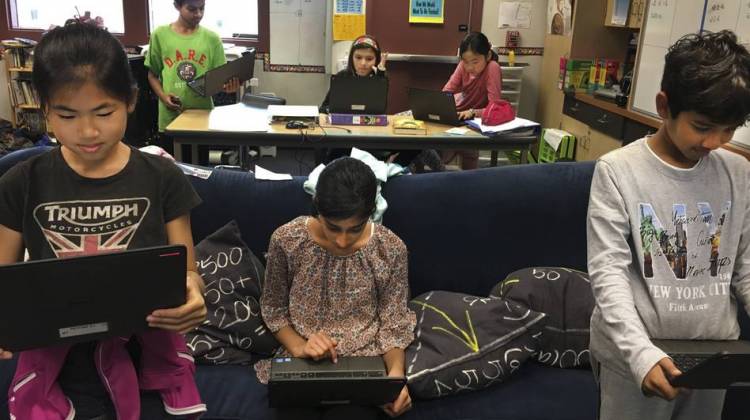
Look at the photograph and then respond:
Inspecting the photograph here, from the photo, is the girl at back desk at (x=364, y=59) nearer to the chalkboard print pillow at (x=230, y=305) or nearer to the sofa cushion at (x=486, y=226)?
the sofa cushion at (x=486, y=226)

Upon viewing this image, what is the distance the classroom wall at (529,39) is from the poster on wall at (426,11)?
15.0 inches

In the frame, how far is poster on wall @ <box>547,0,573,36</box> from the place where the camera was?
4.62 metres

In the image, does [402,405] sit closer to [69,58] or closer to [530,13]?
[69,58]

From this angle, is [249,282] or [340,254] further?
[249,282]

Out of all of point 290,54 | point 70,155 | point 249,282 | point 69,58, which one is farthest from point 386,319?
point 290,54

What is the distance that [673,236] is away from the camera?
1.17 metres

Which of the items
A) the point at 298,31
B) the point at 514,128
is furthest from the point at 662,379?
Answer: the point at 298,31

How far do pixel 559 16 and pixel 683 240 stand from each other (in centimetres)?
407

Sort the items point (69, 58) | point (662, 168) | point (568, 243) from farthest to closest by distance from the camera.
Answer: point (568, 243) < point (662, 168) < point (69, 58)

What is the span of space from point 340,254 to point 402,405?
0.44 metres

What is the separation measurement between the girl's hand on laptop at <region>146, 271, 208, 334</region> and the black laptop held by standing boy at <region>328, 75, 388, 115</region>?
2.28m

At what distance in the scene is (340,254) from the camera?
5.57 feet

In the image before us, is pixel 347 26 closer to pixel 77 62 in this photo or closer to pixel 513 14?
pixel 513 14

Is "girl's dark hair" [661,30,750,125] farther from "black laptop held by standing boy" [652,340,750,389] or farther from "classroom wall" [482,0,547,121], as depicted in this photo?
"classroom wall" [482,0,547,121]
